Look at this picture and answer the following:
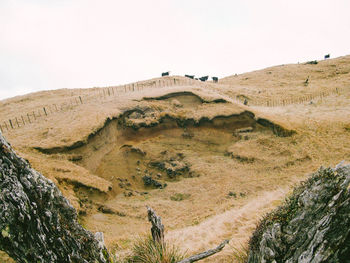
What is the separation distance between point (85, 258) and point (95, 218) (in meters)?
8.47

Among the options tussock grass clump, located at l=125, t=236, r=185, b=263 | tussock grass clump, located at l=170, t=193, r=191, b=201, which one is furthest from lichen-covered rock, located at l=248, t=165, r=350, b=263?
tussock grass clump, located at l=170, t=193, r=191, b=201

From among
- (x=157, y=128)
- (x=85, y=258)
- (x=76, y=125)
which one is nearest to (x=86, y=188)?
A: (x=76, y=125)

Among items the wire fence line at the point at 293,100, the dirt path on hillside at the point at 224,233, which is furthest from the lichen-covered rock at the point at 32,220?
the wire fence line at the point at 293,100

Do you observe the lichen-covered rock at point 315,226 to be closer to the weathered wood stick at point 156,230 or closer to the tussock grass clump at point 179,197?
the weathered wood stick at point 156,230

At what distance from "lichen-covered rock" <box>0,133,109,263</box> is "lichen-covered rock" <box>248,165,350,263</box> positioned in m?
3.56

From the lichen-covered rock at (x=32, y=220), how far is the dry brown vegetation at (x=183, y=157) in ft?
13.9

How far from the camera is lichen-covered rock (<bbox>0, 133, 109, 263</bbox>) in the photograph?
3395 mm

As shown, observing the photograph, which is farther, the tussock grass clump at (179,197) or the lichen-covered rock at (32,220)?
the tussock grass clump at (179,197)

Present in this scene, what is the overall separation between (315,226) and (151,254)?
13.2ft

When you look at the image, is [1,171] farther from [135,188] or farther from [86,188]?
[135,188]

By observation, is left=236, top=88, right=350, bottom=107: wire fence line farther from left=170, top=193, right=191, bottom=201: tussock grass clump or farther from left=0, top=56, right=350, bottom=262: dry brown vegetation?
left=170, top=193, right=191, bottom=201: tussock grass clump

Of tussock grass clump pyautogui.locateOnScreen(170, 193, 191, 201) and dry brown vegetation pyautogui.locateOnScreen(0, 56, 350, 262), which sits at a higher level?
dry brown vegetation pyautogui.locateOnScreen(0, 56, 350, 262)

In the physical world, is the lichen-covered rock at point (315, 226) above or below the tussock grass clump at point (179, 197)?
above

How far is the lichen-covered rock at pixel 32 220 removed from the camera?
339 cm
